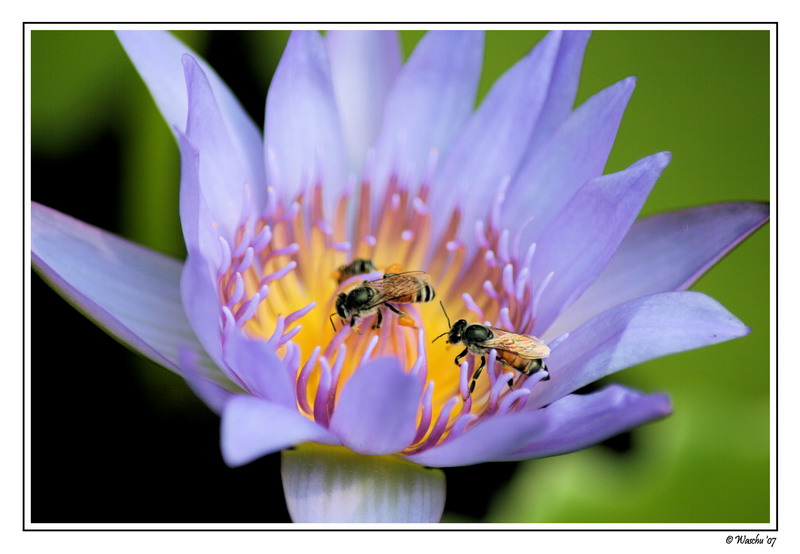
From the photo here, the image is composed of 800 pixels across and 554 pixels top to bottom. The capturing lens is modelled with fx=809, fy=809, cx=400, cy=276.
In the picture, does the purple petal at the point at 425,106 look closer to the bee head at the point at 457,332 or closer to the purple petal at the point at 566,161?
the purple petal at the point at 566,161

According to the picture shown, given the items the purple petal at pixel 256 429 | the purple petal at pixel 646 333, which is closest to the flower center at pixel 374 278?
the purple petal at pixel 646 333

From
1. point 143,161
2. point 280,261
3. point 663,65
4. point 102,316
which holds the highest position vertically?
point 663,65

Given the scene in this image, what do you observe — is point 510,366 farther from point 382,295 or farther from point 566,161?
point 566,161

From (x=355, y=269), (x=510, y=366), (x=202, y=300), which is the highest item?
(x=355, y=269)

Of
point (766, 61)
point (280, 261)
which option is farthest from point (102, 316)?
point (766, 61)

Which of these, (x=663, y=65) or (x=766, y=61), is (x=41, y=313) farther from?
(x=766, y=61)

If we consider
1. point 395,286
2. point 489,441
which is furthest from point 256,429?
point 395,286
